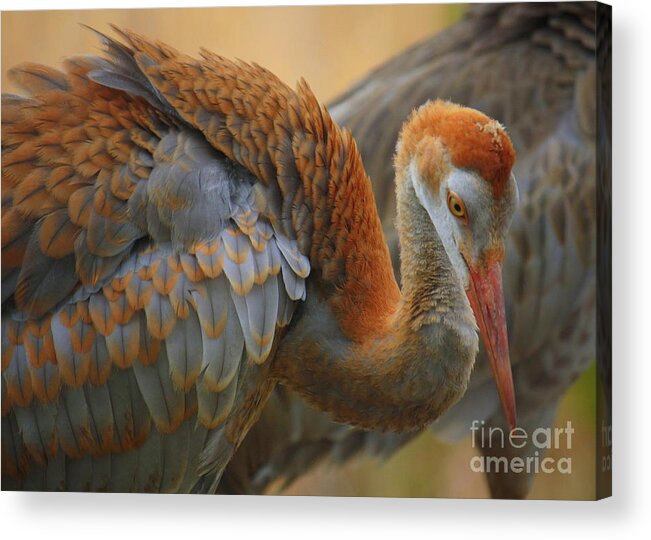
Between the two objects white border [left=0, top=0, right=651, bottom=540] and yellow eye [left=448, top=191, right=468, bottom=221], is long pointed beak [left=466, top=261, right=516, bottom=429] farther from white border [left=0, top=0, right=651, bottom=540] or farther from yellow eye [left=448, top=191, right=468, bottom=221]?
white border [left=0, top=0, right=651, bottom=540]

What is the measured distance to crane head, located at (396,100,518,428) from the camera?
12.3ft

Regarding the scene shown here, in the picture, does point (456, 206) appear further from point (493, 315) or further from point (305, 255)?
point (305, 255)

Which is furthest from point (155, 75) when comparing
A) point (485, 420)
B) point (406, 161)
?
point (485, 420)

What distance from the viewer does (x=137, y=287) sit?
3.70m

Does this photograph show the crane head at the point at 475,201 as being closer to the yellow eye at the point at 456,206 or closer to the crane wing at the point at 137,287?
the yellow eye at the point at 456,206

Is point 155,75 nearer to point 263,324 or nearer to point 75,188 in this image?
point 75,188

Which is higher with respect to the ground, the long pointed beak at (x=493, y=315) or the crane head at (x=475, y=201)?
the crane head at (x=475, y=201)

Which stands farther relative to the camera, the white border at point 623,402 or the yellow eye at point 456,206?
the white border at point 623,402

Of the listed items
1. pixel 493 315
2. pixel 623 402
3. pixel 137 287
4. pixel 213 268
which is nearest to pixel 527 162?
pixel 493 315

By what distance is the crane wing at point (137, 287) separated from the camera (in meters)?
3.71

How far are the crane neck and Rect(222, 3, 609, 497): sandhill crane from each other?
70 millimetres

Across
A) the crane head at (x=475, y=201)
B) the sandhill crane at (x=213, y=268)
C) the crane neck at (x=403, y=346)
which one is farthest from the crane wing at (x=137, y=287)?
the crane head at (x=475, y=201)

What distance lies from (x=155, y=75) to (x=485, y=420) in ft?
4.46

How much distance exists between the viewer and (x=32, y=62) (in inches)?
159
